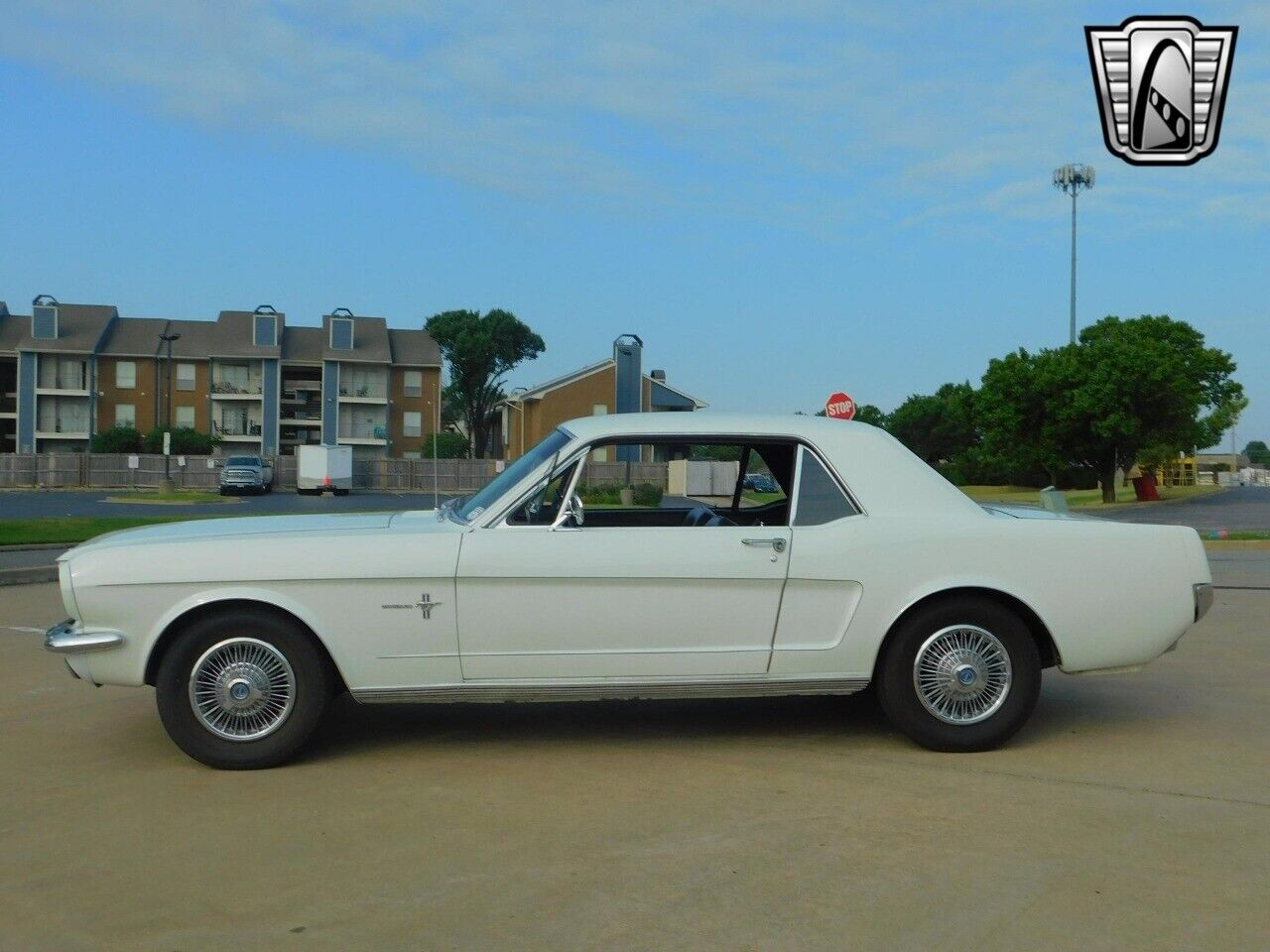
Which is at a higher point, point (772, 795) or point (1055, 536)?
point (1055, 536)

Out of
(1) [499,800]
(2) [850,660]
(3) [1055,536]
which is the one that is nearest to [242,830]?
(1) [499,800]

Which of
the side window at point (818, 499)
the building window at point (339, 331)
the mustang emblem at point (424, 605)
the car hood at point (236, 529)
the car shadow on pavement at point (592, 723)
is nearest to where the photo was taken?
the mustang emblem at point (424, 605)

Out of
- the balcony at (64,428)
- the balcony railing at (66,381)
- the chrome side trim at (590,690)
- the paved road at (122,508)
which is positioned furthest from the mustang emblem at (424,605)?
the balcony at (64,428)

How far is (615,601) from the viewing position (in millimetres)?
5531

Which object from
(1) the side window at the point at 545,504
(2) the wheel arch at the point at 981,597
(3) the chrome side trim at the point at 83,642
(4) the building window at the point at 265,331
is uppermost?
(4) the building window at the point at 265,331

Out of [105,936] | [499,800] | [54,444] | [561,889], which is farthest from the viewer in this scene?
[54,444]

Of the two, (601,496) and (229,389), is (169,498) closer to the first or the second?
(229,389)

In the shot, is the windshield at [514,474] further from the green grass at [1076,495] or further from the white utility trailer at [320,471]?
the white utility trailer at [320,471]

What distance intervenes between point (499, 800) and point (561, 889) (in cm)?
107

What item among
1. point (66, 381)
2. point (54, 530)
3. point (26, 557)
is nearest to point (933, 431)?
point (66, 381)

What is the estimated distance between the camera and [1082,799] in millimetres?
5035

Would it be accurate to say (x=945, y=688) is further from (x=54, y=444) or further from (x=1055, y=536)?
(x=54, y=444)

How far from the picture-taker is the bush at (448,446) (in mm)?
74750

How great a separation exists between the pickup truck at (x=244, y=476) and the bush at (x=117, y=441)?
14557 mm
